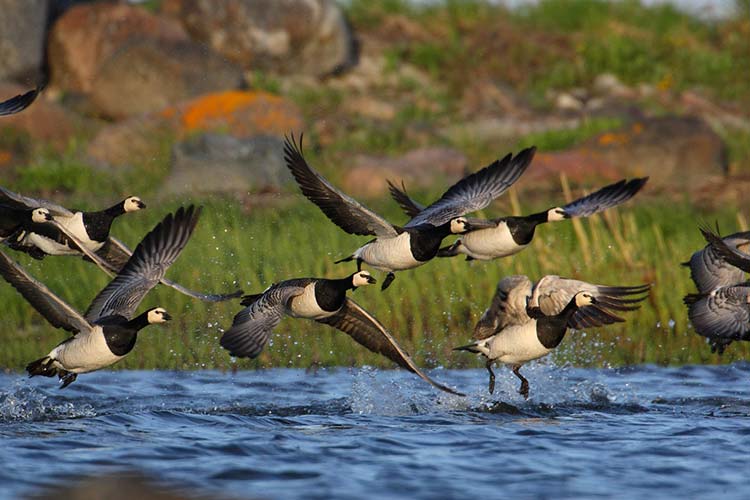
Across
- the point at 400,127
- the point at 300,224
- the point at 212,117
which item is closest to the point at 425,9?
the point at 400,127

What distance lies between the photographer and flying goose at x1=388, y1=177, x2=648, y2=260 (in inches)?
422

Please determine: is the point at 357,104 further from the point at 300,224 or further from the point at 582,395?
the point at 582,395

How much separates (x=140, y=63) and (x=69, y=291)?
13615mm

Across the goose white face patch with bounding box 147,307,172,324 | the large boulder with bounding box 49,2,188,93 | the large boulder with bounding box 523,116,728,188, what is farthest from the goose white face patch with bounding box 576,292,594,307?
the large boulder with bounding box 49,2,188,93

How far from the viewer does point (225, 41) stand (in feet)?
98.8

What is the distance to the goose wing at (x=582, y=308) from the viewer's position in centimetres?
1083

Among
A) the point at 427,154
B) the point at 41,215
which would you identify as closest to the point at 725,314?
the point at 41,215

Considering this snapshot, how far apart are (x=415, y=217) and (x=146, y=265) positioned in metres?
2.46

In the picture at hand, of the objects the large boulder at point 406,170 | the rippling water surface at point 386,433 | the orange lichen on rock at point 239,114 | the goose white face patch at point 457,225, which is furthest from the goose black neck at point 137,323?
the orange lichen on rock at point 239,114

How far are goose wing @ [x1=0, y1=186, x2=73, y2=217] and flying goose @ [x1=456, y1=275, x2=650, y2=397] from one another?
3570 millimetres

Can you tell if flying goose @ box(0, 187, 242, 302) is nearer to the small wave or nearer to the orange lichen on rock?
the small wave

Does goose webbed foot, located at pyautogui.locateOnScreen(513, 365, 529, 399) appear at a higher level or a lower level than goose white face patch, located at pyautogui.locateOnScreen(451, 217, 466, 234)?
lower

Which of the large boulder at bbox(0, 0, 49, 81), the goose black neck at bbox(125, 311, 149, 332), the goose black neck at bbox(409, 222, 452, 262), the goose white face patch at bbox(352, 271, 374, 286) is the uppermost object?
the large boulder at bbox(0, 0, 49, 81)

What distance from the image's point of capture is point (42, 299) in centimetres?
984
